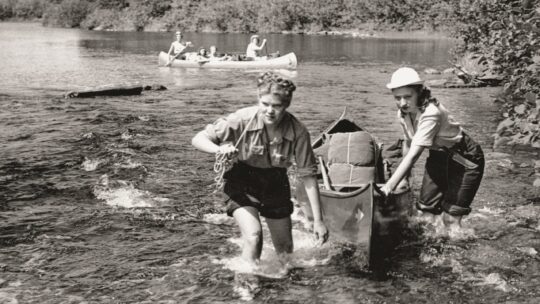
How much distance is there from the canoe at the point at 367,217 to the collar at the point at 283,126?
132 centimetres

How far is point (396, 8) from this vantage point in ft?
213

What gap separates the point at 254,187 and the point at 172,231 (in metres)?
2.88

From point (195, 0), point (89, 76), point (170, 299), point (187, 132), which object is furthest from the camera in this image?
point (195, 0)

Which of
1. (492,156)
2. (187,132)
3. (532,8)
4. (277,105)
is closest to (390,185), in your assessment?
(277,105)

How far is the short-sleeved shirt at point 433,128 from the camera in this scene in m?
5.94

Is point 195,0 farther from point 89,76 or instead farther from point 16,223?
point 16,223

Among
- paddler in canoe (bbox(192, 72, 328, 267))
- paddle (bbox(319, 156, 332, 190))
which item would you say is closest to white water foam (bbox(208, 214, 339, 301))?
paddler in canoe (bbox(192, 72, 328, 267))

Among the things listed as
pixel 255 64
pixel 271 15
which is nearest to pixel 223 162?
pixel 255 64

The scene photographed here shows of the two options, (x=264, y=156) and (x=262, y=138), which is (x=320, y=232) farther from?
(x=262, y=138)

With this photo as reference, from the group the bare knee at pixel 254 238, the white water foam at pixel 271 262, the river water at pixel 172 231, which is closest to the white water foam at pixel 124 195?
the river water at pixel 172 231

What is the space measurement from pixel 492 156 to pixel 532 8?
4.32 m

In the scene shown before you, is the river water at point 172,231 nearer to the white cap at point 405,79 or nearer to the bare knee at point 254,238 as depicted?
the bare knee at point 254,238

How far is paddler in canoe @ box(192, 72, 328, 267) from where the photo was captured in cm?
497

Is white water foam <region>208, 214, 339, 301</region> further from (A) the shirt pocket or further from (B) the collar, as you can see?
(B) the collar
